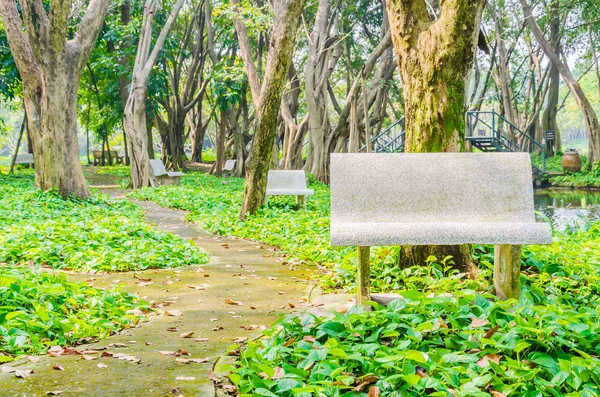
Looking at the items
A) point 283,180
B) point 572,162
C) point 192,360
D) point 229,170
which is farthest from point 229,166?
point 192,360

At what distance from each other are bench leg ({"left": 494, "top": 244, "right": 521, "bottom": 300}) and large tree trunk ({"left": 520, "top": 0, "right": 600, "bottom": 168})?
779 inches

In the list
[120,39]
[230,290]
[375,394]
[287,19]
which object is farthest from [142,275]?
[120,39]

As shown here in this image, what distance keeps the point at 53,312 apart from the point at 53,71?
8.88 m

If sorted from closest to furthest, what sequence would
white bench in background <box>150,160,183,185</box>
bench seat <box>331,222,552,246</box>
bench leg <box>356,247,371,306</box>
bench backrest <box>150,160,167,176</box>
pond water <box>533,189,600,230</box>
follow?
bench seat <box>331,222,552,246</box> → bench leg <box>356,247,371,306</box> → pond water <box>533,189,600,230</box> → bench backrest <box>150,160,167,176</box> → white bench in background <box>150,160,183,185</box>

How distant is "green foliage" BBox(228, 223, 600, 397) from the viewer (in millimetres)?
2830

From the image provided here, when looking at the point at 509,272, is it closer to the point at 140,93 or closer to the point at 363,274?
the point at 363,274

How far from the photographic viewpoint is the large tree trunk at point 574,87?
22.5 m

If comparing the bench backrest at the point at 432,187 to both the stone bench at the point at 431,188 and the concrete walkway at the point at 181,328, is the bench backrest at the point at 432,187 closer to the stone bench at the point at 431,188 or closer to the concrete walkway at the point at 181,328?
the stone bench at the point at 431,188

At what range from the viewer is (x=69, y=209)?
444 inches

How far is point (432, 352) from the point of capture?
3188mm

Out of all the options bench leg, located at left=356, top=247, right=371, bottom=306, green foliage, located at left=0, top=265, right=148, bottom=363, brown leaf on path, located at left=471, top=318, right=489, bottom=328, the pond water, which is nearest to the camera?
Result: brown leaf on path, located at left=471, top=318, right=489, bottom=328

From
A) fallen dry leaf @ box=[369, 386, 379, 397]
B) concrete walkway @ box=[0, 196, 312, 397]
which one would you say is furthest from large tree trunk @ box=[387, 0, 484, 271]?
fallen dry leaf @ box=[369, 386, 379, 397]

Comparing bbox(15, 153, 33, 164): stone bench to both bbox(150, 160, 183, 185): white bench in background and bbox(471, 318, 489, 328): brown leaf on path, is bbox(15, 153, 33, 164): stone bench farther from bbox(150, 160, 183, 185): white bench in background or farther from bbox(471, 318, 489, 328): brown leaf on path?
bbox(471, 318, 489, 328): brown leaf on path

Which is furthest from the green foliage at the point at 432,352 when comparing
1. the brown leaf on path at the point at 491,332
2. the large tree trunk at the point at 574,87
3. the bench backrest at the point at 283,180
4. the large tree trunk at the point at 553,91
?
the large tree trunk at the point at 553,91
